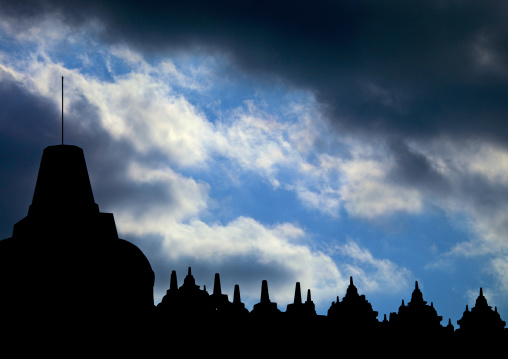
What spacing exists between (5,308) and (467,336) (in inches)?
1141

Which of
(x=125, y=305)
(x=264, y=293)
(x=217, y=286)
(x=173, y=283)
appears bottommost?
(x=125, y=305)

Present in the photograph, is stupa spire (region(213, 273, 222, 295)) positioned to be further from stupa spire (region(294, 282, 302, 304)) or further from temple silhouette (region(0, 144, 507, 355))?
stupa spire (region(294, 282, 302, 304))

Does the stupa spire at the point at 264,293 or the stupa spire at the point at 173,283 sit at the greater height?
the stupa spire at the point at 173,283

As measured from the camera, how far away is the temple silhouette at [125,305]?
48.2 metres

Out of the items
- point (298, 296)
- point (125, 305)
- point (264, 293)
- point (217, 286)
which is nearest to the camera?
point (125, 305)

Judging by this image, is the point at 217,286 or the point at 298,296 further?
the point at 217,286

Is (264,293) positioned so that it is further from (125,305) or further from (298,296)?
(125,305)

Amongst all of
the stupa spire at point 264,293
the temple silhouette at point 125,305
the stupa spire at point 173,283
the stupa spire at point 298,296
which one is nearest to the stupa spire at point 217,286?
the temple silhouette at point 125,305

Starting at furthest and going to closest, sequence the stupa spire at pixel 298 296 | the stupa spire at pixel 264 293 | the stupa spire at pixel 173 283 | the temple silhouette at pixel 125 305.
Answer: the stupa spire at pixel 298 296, the stupa spire at pixel 173 283, the stupa spire at pixel 264 293, the temple silhouette at pixel 125 305

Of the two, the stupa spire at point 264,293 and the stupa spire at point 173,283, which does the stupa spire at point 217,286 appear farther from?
the stupa spire at point 264,293

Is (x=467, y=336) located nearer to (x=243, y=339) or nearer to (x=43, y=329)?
(x=243, y=339)

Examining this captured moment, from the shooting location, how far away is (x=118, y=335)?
162ft

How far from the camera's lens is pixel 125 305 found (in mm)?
50344

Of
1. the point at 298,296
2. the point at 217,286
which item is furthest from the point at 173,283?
the point at 298,296
